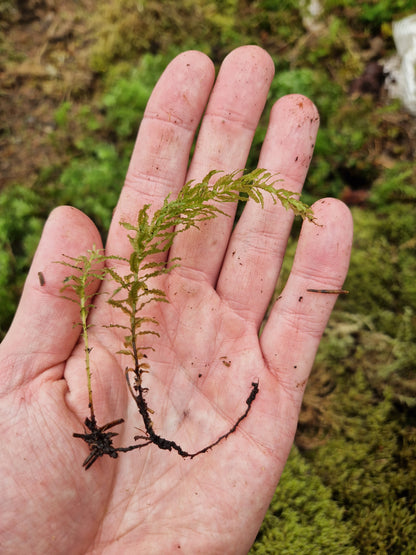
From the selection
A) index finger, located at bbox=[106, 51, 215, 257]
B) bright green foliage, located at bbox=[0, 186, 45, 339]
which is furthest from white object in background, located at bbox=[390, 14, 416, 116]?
bright green foliage, located at bbox=[0, 186, 45, 339]

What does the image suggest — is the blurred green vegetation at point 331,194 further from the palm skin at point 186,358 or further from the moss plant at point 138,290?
the moss plant at point 138,290

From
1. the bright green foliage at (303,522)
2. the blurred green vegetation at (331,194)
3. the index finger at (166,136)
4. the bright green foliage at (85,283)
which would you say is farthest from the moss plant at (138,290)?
the blurred green vegetation at (331,194)

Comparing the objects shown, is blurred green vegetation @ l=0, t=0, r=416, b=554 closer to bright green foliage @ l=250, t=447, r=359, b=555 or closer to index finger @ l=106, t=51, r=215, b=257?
bright green foliage @ l=250, t=447, r=359, b=555

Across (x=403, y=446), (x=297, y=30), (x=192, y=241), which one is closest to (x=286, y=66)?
(x=297, y=30)

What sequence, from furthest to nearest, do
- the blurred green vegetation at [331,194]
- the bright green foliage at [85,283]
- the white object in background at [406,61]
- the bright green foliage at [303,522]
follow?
1. the white object in background at [406,61]
2. the blurred green vegetation at [331,194]
3. the bright green foliage at [303,522]
4. the bright green foliage at [85,283]

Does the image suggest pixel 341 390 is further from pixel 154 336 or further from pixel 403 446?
pixel 154 336
